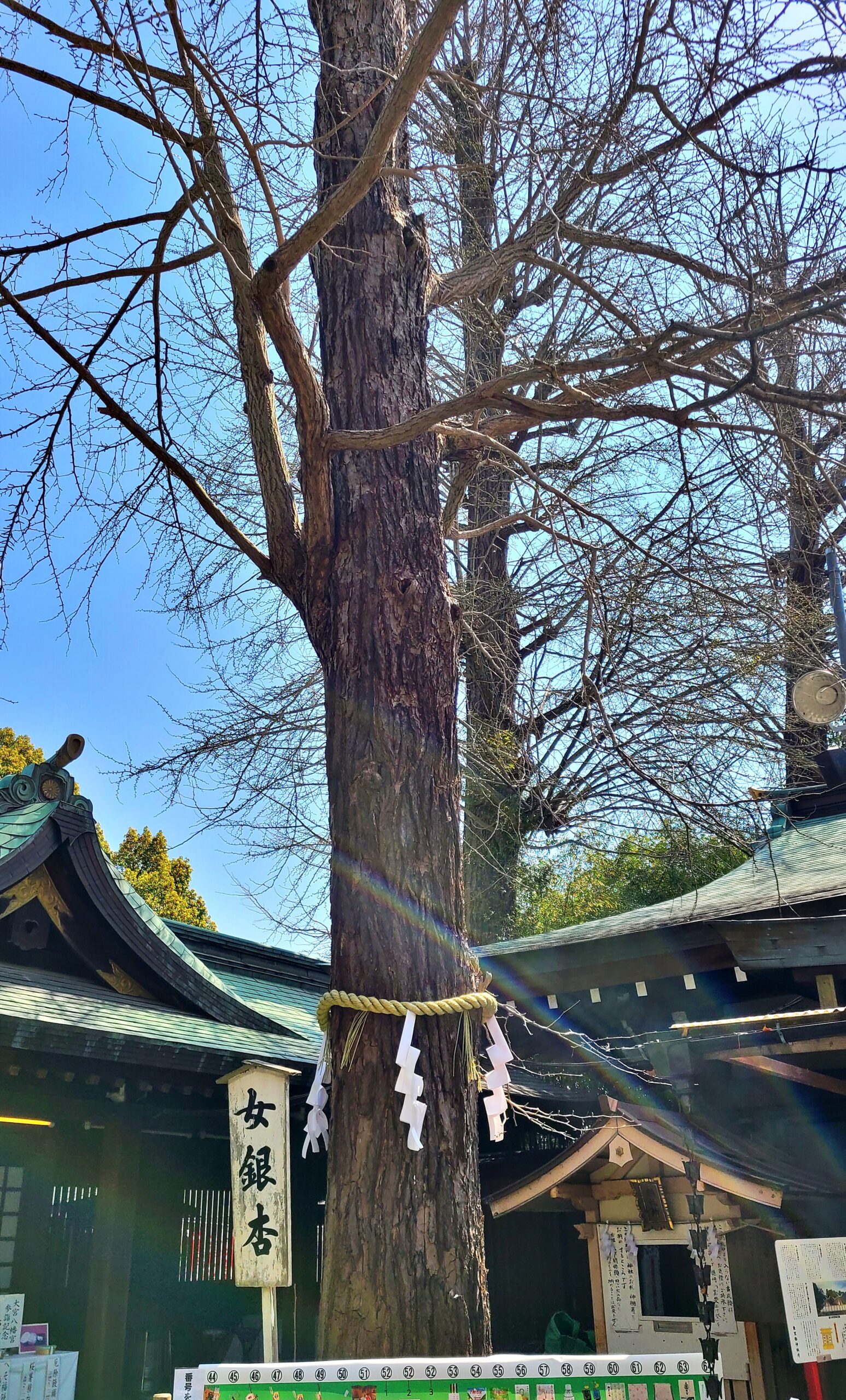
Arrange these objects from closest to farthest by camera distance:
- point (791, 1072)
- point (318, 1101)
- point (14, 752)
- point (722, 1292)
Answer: point (318, 1101) < point (722, 1292) < point (791, 1072) < point (14, 752)

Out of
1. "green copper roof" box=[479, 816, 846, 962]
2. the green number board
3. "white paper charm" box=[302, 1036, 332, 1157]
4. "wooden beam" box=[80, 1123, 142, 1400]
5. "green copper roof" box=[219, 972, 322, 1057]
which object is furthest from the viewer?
"green copper roof" box=[219, 972, 322, 1057]

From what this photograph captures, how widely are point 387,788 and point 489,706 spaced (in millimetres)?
8332

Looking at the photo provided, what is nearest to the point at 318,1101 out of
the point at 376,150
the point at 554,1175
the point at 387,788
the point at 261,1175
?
the point at 261,1175

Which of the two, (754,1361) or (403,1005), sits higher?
(403,1005)

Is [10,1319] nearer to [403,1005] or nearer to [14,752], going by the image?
[403,1005]

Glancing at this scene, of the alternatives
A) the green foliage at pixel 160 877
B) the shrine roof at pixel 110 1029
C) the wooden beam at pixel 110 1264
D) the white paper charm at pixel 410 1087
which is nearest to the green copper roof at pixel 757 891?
the shrine roof at pixel 110 1029

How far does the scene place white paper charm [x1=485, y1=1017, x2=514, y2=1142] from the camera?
3211mm

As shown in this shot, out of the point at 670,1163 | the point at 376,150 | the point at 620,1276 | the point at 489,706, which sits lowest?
the point at 620,1276

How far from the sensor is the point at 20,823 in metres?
5.59

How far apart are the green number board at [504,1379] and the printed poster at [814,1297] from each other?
1.49m

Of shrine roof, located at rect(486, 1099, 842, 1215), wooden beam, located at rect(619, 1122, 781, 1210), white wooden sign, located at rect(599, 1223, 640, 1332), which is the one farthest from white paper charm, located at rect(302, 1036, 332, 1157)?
white wooden sign, located at rect(599, 1223, 640, 1332)

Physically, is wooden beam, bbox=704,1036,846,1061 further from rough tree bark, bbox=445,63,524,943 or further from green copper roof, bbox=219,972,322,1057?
green copper roof, bbox=219,972,322,1057

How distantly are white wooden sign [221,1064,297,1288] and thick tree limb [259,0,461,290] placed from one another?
278 cm

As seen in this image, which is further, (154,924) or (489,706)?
(489,706)
